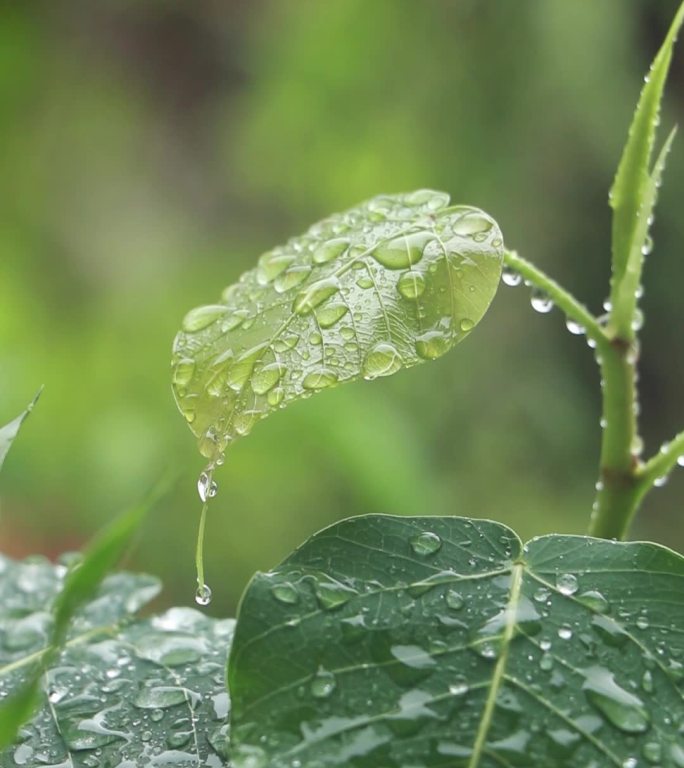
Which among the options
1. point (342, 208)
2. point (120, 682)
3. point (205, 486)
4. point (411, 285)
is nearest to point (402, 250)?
point (411, 285)

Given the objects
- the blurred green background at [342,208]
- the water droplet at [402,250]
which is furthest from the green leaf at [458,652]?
the blurred green background at [342,208]

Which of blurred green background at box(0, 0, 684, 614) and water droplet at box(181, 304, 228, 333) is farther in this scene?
blurred green background at box(0, 0, 684, 614)

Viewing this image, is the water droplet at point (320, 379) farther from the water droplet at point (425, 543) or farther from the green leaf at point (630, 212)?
the green leaf at point (630, 212)

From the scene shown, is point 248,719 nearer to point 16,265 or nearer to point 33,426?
point 33,426

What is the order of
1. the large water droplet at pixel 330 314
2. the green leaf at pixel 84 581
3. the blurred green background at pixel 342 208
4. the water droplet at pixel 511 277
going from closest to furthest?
the green leaf at pixel 84 581 → the large water droplet at pixel 330 314 → the water droplet at pixel 511 277 → the blurred green background at pixel 342 208

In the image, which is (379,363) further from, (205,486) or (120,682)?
(120,682)

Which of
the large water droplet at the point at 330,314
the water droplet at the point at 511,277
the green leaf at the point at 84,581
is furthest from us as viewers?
the water droplet at the point at 511,277

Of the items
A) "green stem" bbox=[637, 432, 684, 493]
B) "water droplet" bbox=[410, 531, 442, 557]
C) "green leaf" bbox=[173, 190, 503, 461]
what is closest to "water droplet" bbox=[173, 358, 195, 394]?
"green leaf" bbox=[173, 190, 503, 461]

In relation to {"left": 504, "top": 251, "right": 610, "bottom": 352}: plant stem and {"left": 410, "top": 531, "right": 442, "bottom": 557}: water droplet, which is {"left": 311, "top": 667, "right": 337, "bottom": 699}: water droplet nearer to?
{"left": 410, "top": 531, "right": 442, "bottom": 557}: water droplet
